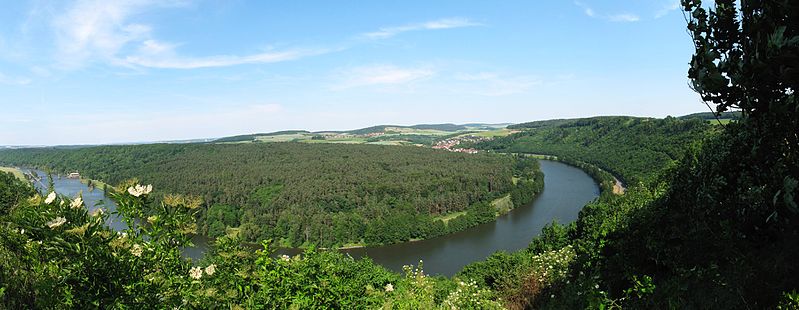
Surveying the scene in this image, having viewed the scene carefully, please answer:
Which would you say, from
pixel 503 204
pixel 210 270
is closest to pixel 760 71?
pixel 210 270

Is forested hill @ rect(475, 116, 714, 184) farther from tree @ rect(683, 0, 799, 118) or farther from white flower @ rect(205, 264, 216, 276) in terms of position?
white flower @ rect(205, 264, 216, 276)

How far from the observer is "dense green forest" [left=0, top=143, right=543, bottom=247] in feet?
189

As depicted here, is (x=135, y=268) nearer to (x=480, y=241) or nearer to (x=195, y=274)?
(x=195, y=274)

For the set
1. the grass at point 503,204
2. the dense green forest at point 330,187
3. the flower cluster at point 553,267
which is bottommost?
the grass at point 503,204

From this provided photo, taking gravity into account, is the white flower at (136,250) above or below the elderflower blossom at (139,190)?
below

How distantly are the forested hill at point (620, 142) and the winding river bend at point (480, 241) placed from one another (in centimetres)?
1191

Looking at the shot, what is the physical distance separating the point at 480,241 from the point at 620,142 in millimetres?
84685

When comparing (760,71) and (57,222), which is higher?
(760,71)

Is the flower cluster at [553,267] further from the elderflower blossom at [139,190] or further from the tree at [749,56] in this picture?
the elderflower blossom at [139,190]

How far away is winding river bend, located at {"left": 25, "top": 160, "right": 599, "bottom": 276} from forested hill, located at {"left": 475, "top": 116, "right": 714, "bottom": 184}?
11913mm

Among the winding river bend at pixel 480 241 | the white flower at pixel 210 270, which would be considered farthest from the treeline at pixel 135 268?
the winding river bend at pixel 480 241

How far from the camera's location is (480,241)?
50.5 meters

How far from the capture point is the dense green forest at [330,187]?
2271 inches

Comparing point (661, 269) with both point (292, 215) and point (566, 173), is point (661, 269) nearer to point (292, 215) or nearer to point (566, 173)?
point (292, 215)
